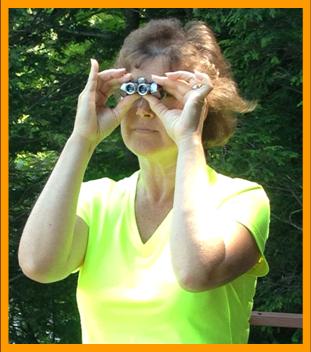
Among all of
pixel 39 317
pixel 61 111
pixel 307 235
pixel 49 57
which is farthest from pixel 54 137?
pixel 307 235

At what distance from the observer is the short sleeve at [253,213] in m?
1.76

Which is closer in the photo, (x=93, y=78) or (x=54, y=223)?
(x=54, y=223)

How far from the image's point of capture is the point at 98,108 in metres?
2.03

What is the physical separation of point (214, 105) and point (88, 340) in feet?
2.44

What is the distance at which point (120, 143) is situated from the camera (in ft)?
20.9

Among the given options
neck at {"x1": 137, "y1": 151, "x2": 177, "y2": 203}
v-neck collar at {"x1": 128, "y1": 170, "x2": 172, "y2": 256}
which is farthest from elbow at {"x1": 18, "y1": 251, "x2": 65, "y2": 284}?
neck at {"x1": 137, "y1": 151, "x2": 177, "y2": 203}

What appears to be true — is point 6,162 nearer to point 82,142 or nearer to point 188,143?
point 82,142

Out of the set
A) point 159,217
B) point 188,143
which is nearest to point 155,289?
point 159,217

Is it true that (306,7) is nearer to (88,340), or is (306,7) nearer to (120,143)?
(88,340)

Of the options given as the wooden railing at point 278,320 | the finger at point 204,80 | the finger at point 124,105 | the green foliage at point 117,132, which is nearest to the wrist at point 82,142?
the finger at point 124,105

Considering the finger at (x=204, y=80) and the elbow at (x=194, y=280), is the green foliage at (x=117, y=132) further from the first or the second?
the elbow at (x=194, y=280)

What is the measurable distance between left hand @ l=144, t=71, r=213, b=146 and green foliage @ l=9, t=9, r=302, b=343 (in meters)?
3.84

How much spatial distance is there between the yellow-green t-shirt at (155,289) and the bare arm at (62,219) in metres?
0.06

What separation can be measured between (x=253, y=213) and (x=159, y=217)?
0.93ft
